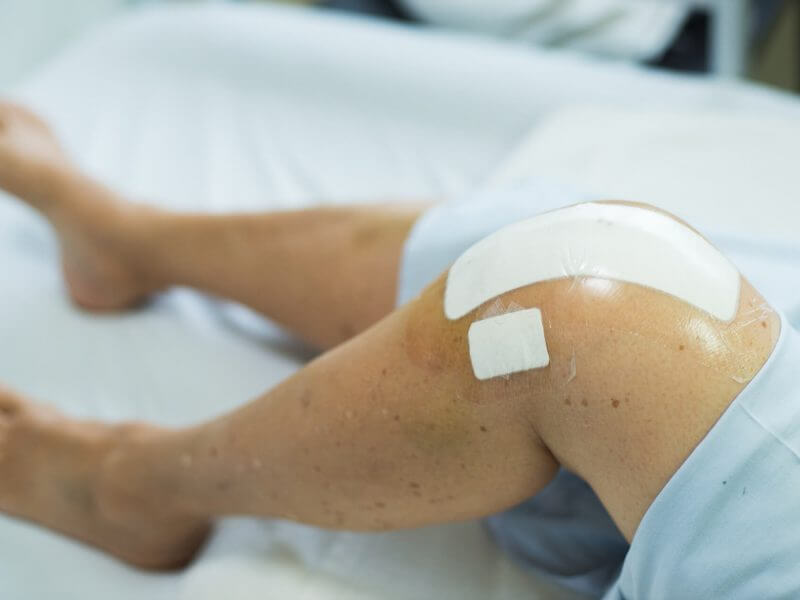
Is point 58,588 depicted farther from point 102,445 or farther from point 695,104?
point 695,104

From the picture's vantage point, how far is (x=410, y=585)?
81cm

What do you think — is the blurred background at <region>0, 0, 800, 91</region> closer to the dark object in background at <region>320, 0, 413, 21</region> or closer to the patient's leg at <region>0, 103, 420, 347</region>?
the dark object in background at <region>320, 0, 413, 21</region>

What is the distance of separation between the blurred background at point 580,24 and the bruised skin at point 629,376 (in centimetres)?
106

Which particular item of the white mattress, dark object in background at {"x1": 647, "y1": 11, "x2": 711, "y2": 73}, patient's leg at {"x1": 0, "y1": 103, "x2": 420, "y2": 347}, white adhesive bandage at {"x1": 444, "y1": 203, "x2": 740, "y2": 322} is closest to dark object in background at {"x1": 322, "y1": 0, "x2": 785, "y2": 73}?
dark object in background at {"x1": 647, "y1": 11, "x2": 711, "y2": 73}

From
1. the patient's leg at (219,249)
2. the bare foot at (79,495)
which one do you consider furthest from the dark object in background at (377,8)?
the bare foot at (79,495)

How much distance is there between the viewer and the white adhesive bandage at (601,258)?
59cm

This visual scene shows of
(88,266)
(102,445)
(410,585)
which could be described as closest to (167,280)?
(88,266)

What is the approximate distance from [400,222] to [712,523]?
1.44 ft

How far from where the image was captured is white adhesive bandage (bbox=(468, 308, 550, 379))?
0.60 metres

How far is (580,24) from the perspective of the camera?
1.62 meters

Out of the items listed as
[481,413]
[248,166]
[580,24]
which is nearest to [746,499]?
[481,413]

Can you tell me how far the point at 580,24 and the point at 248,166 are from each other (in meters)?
0.67

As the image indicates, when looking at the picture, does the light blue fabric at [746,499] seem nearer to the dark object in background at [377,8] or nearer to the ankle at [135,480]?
the ankle at [135,480]

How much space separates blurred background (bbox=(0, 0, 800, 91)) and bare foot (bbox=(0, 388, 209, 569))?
1.08 meters
